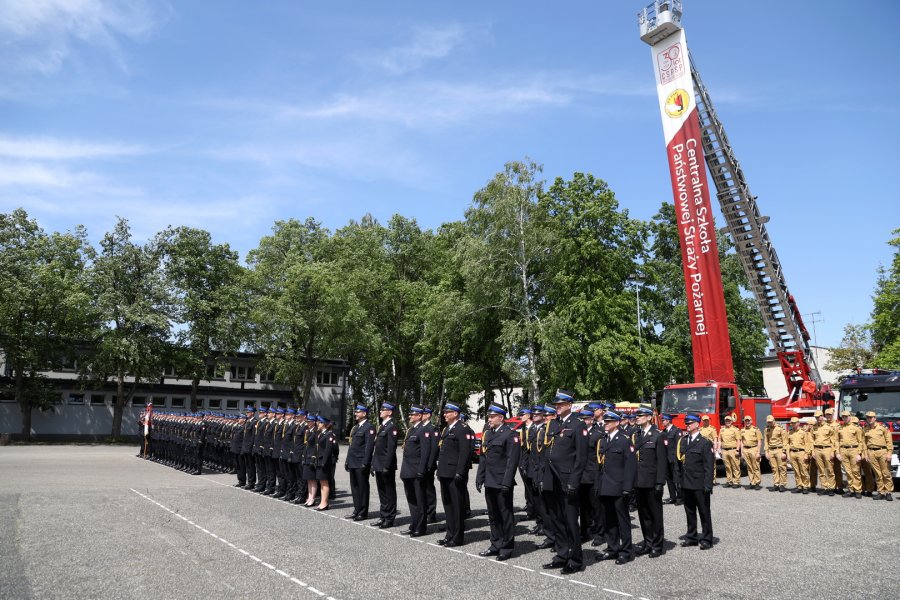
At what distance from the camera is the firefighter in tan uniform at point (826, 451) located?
47.6 feet

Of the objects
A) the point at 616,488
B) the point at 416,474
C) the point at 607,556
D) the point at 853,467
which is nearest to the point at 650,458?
the point at 616,488

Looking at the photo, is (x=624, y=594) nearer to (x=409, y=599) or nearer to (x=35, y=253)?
(x=409, y=599)

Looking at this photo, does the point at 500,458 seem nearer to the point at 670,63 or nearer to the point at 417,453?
the point at 417,453

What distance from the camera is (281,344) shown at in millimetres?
40906

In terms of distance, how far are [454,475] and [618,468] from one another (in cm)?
213

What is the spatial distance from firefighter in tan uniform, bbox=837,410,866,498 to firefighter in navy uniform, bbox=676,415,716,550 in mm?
6829

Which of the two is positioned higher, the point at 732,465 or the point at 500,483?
the point at 500,483

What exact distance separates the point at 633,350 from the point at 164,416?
19.4 m

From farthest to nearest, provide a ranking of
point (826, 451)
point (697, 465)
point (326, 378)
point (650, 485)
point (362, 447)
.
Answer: point (326, 378) → point (826, 451) → point (362, 447) → point (697, 465) → point (650, 485)

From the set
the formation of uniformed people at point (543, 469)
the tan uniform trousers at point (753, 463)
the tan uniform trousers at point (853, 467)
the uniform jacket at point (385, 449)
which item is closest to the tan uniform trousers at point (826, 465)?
the tan uniform trousers at point (853, 467)

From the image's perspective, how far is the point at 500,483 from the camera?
27.6ft

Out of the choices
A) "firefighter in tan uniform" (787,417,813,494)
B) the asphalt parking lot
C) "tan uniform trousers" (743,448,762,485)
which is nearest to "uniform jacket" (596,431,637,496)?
the asphalt parking lot

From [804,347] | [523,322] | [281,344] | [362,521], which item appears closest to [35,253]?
[281,344]

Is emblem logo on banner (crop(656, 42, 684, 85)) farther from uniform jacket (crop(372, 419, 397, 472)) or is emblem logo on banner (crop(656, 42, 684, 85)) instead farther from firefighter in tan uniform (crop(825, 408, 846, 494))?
uniform jacket (crop(372, 419, 397, 472))
